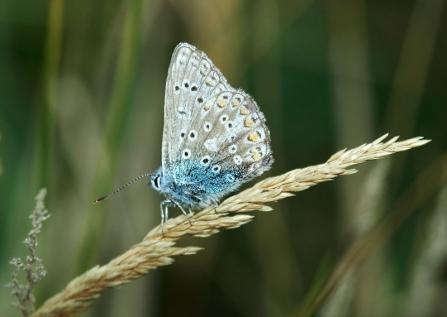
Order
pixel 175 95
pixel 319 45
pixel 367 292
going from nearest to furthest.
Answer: pixel 175 95 → pixel 367 292 → pixel 319 45

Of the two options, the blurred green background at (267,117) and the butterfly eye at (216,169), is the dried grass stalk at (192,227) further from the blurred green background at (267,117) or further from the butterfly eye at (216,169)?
the blurred green background at (267,117)

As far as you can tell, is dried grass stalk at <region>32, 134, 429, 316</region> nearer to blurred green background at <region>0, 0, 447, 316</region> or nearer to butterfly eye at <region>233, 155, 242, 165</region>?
butterfly eye at <region>233, 155, 242, 165</region>

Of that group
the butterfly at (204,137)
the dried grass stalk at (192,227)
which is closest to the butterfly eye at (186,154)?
the butterfly at (204,137)

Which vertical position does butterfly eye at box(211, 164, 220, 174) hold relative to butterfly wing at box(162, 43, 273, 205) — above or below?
below

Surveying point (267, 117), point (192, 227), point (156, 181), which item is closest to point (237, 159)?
point (156, 181)

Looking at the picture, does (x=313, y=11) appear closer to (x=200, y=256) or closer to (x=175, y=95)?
(x=200, y=256)

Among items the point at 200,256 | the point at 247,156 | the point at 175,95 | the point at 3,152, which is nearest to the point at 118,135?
the point at 175,95

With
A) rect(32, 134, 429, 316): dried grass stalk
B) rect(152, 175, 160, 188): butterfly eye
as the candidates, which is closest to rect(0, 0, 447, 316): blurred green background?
rect(152, 175, 160, 188): butterfly eye
